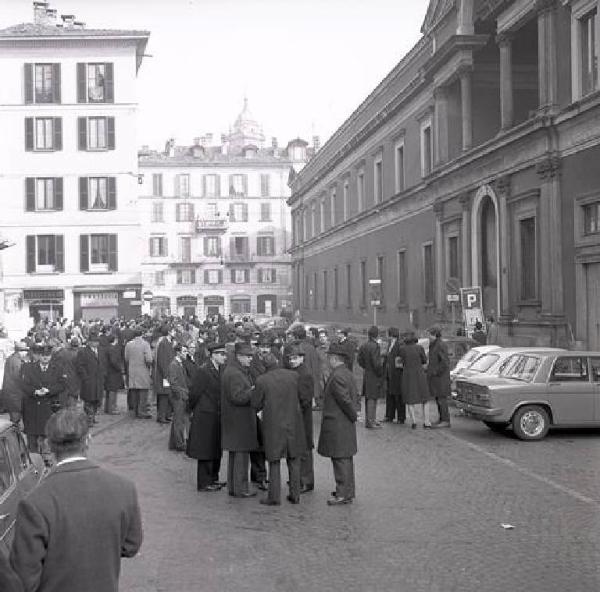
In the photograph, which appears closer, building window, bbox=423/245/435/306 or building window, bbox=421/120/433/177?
building window, bbox=423/245/435/306

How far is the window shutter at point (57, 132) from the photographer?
43500mm

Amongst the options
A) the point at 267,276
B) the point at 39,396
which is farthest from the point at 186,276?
the point at 39,396

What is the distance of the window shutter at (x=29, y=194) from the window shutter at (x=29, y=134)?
154 centimetres

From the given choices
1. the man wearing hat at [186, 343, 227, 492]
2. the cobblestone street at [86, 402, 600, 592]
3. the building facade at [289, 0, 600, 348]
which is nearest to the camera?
the cobblestone street at [86, 402, 600, 592]

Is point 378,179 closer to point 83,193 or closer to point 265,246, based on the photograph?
point 83,193

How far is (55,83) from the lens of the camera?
144 ft

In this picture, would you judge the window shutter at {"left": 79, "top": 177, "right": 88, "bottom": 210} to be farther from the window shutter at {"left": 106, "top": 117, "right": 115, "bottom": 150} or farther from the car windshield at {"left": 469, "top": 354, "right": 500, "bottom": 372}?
the car windshield at {"left": 469, "top": 354, "right": 500, "bottom": 372}

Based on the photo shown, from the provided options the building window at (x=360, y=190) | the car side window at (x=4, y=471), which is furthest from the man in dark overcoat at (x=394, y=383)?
the building window at (x=360, y=190)

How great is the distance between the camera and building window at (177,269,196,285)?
81000 millimetres

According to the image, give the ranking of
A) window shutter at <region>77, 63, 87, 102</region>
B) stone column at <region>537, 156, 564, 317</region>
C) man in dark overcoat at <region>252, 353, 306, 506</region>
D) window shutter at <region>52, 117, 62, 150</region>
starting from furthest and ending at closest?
window shutter at <region>77, 63, 87, 102</region>, window shutter at <region>52, 117, 62, 150</region>, stone column at <region>537, 156, 564, 317</region>, man in dark overcoat at <region>252, 353, 306, 506</region>

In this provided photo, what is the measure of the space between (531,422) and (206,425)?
5.88m

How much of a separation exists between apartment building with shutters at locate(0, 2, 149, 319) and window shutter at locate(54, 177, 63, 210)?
5 cm

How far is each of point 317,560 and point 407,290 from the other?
30486 millimetres

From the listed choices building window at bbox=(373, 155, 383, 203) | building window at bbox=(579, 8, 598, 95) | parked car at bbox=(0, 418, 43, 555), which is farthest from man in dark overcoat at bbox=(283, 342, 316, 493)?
building window at bbox=(373, 155, 383, 203)
